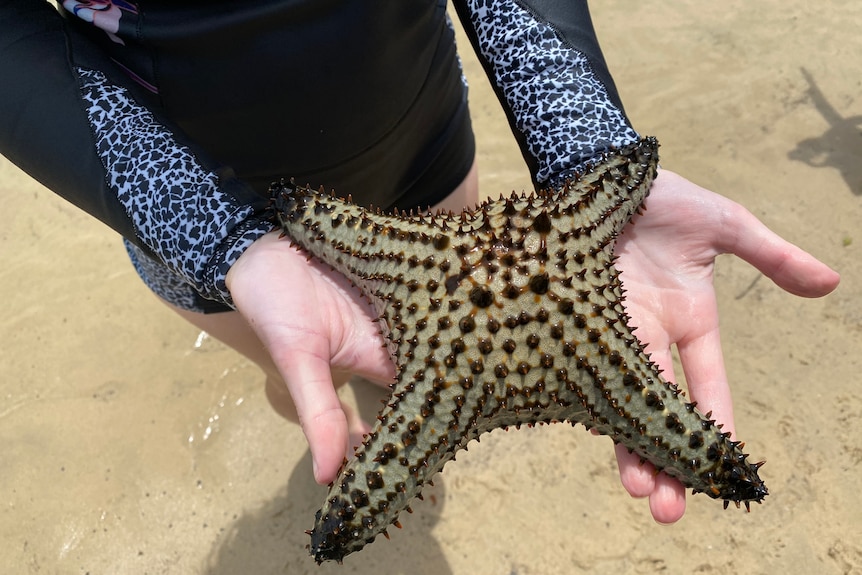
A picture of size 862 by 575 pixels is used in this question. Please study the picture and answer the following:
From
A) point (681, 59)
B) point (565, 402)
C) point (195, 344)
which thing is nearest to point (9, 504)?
point (195, 344)

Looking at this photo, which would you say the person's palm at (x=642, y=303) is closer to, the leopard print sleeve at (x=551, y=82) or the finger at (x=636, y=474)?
the finger at (x=636, y=474)

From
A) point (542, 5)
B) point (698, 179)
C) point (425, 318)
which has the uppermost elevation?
point (542, 5)

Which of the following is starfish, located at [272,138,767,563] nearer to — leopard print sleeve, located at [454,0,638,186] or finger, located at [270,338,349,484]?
finger, located at [270,338,349,484]

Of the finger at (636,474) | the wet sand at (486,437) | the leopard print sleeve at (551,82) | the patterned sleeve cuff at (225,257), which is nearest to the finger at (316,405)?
the patterned sleeve cuff at (225,257)

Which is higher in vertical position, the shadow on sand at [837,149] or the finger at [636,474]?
the finger at [636,474]

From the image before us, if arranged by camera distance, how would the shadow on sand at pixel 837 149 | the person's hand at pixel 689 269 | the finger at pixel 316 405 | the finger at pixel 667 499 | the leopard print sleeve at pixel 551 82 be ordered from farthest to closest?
the shadow on sand at pixel 837 149
the leopard print sleeve at pixel 551 82
the person's hand at pixel 689 269
the finger at pixel 667 499
the finger at pixel 316 405

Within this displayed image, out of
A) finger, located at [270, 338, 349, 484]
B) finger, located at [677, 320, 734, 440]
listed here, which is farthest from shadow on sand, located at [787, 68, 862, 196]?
finger, located at [270, 338, 349, 484]

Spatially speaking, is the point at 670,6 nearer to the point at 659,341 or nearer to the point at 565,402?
the point at 659,341
